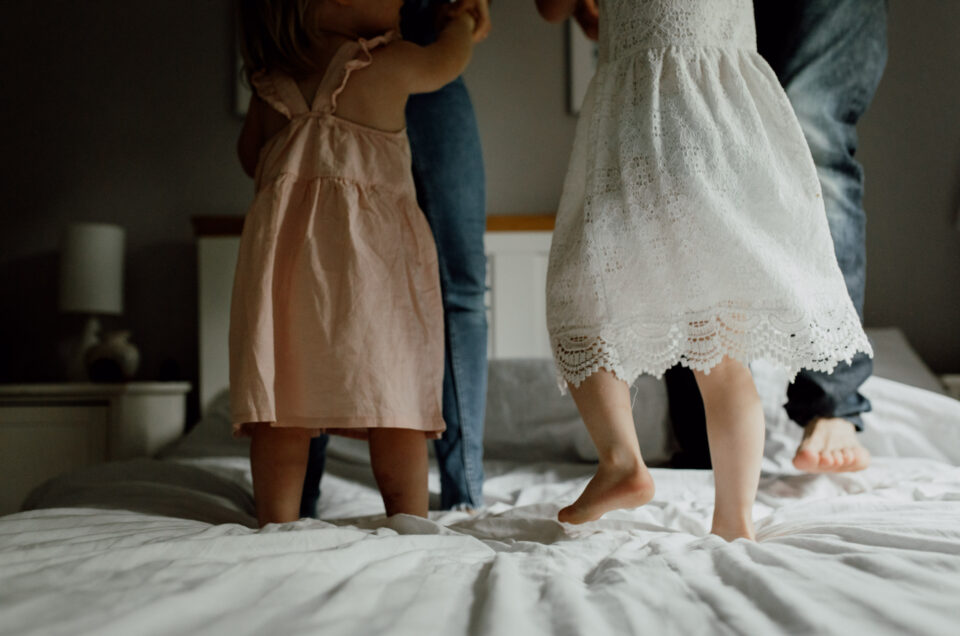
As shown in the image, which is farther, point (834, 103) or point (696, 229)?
point (834, 103)

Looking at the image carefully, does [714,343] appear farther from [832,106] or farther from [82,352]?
[82,352]

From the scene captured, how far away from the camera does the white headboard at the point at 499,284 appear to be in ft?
6.89

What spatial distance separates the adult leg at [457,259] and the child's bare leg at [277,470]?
0.24 m

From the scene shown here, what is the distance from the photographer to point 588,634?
1.30 ft

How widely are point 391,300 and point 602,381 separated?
12.4 inches

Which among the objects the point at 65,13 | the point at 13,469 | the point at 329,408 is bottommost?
the point at 13,469

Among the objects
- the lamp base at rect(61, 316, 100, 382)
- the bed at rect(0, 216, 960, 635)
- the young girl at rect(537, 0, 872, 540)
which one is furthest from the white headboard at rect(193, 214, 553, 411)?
the young girl at rect(537, 0, 872, 540)

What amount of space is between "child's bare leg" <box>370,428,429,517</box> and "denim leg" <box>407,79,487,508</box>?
13 cm

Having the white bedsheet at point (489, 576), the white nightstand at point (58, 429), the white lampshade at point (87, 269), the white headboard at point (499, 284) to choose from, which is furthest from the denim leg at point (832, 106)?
the white lampshade at point (87, 269)

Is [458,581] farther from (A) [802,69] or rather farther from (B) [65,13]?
(B) [65,13]

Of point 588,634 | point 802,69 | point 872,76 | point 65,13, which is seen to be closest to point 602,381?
point 588,634

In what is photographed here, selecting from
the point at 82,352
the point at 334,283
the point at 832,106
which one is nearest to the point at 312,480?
the point at 334,283

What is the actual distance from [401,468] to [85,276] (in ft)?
5.11

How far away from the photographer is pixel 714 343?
0.80 m
